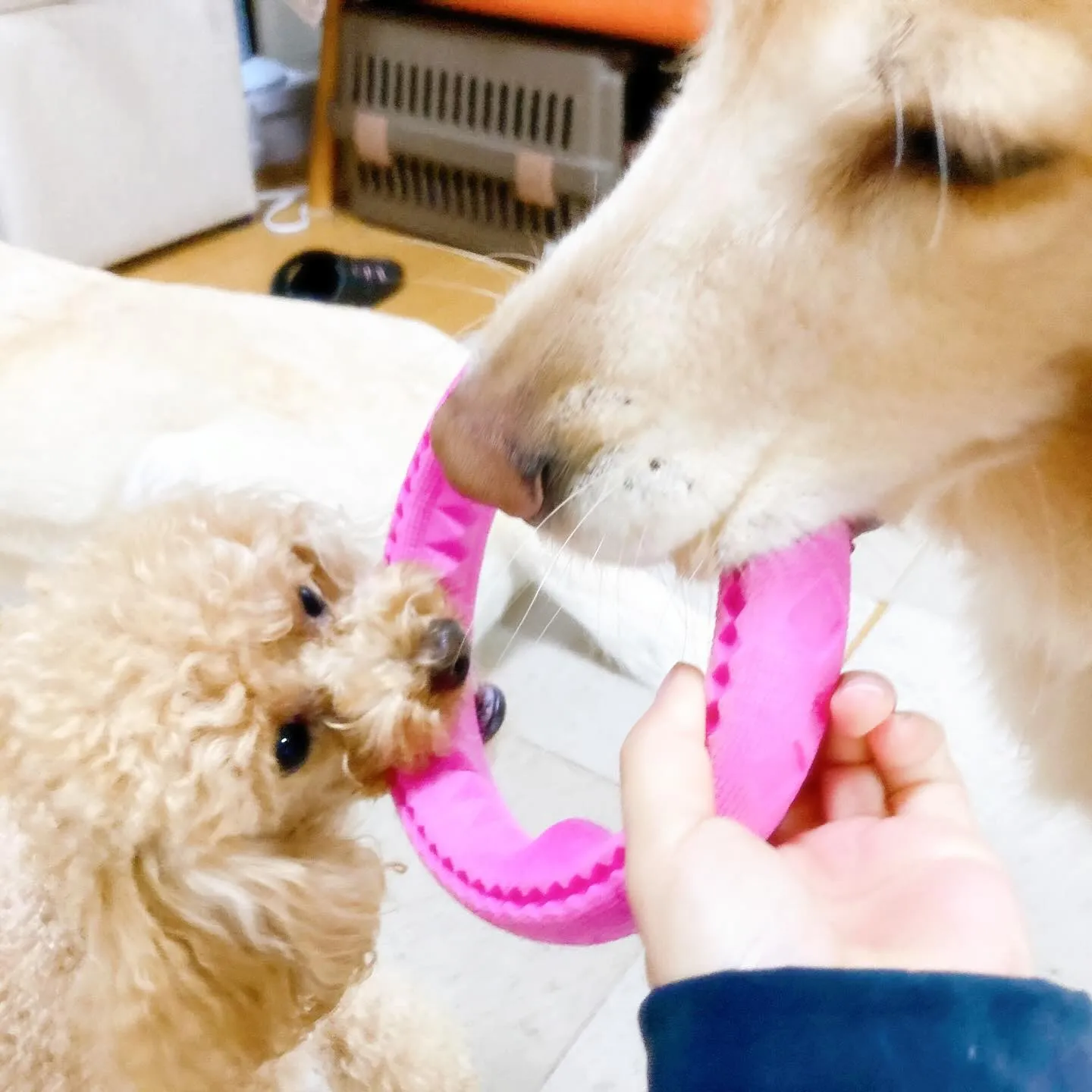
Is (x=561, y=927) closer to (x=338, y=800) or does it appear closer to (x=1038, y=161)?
(x=338, y=800)

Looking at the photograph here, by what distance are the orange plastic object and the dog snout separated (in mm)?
1416

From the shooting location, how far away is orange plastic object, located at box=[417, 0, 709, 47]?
190 cm

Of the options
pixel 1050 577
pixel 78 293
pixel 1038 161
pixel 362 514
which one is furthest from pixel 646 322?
pixel 78 293

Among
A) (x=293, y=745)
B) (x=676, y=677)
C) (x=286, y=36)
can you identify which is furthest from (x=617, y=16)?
(x=676, y=677)

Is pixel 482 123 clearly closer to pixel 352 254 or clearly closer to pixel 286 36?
pixel 352 254

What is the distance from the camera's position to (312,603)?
1107mm

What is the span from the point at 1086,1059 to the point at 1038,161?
0.42 m

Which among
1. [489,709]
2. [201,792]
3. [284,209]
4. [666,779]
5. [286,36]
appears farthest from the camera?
[286,36]

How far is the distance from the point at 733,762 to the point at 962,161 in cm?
33

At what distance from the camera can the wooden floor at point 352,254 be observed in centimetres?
217

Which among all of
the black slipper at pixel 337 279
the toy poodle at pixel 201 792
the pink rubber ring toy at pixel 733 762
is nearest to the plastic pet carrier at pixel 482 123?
the black slipper at pixel 337 279

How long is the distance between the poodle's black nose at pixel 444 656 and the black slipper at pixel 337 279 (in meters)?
1.23

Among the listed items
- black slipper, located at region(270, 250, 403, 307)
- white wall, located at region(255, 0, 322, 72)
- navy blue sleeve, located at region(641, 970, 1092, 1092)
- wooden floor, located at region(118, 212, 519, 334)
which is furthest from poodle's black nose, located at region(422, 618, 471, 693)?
white wall, located at region(255, 0, 322, 72)

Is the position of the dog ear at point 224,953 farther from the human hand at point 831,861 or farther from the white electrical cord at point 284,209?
the white electrical cord at point 284,209
